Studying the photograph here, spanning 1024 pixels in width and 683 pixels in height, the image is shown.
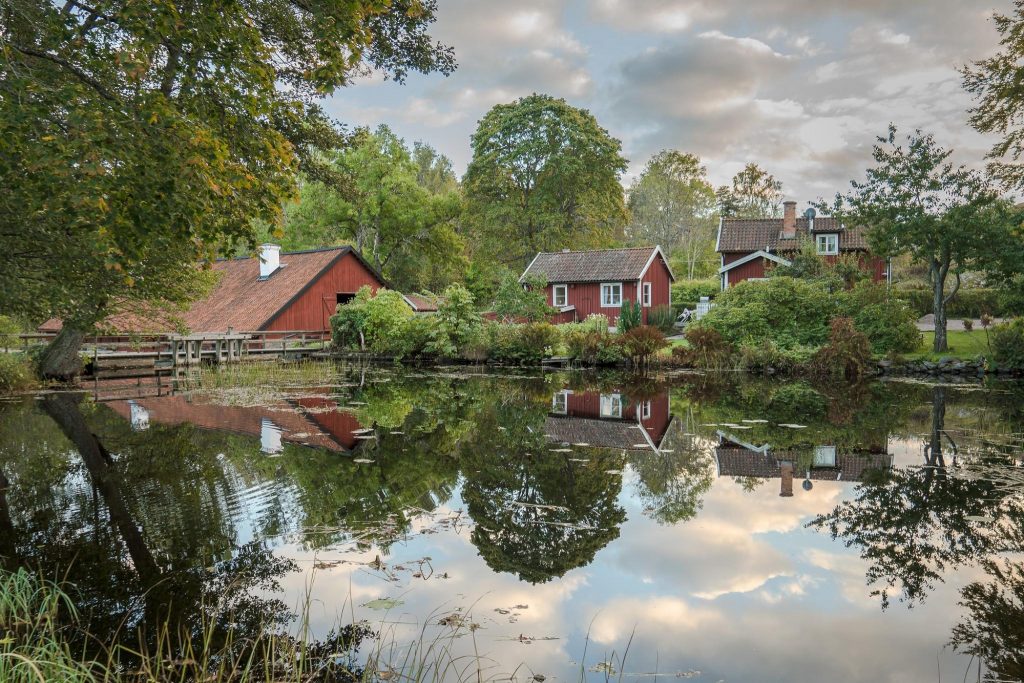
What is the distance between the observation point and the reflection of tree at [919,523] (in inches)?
203

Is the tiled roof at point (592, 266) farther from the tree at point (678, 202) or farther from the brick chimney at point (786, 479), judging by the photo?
the tree at point (678, 202)

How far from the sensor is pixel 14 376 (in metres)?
16.7

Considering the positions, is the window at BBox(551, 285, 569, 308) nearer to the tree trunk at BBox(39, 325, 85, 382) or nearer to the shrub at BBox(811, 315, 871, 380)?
the shrub at BBox(811, 315, 871, 380)

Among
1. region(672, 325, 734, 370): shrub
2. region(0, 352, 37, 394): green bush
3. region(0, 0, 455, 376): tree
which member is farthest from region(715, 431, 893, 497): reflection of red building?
region(0, 352, 37, 394): green bush

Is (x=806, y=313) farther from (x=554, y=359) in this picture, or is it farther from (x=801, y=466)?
(x=801, y=466)

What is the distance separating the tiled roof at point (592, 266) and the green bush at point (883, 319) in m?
13.1

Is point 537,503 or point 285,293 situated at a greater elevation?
point 285,293

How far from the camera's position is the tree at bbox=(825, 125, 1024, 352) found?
19.6 m

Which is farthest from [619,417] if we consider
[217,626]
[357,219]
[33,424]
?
[357,219]

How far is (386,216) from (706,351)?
2582 centimetres

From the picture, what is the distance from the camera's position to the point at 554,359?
2409cm

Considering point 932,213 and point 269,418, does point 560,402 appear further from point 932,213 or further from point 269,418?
point 932,213

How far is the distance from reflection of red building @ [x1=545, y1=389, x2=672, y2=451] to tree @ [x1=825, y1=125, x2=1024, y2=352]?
441 inches

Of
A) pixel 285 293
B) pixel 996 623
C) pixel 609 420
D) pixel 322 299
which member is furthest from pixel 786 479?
pixel 285 293
